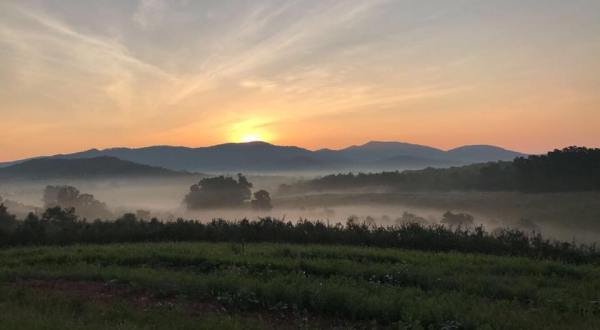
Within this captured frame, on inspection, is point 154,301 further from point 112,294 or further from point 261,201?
point 261,201

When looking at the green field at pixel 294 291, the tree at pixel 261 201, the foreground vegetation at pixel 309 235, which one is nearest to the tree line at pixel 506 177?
the tree at pixel 261 201

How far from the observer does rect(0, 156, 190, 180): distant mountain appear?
175375 mm

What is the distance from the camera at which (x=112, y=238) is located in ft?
70.0

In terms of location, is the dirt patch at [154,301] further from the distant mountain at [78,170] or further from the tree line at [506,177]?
the distant mountain at [78,170]

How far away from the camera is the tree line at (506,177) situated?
71875 mm

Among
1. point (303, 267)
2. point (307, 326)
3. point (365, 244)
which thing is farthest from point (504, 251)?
point (307, 326)

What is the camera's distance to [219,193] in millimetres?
104812

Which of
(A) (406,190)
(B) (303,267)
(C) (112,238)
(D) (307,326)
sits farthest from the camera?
(A) (406,190)

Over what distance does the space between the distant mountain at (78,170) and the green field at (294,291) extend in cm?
16877

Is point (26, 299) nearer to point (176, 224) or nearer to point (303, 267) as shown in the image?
point (303, 267)

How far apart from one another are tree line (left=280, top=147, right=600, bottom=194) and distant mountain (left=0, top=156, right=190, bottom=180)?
74.0 metres

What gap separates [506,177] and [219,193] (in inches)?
2136

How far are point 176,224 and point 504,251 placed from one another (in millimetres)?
13217

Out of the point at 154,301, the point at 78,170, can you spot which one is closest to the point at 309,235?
the point at 154,301
